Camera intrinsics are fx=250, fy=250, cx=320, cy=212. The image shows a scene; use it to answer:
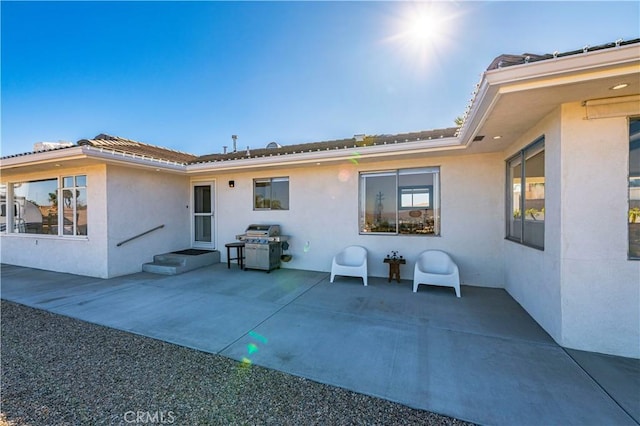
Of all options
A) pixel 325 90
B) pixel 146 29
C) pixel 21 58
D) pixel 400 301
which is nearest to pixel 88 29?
pixel 146 29

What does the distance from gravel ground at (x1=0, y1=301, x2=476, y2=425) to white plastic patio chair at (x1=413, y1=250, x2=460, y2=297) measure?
3382 millimetres

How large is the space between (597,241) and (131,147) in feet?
35.9

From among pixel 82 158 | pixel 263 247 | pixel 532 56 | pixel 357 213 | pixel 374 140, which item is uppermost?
pixel 374 140

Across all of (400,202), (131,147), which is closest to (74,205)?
(131,147)

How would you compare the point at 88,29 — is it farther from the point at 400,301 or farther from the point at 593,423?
the point at 593,423

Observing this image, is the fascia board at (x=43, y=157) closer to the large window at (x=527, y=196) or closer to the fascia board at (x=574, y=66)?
the fascia board at (x=574, y=66)

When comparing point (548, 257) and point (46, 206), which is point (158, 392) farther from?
point (46, 206)

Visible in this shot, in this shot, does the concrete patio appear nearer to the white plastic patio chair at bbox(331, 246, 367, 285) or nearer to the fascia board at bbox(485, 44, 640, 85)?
the white plastic patio chair at bbox(331, 246, 367, 285)

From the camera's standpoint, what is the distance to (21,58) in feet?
23.3

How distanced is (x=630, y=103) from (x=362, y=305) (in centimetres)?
443

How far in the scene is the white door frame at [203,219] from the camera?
8.58 metres

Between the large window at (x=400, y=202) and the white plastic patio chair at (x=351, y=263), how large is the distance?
0.63 meters

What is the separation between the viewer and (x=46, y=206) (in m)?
7.62
